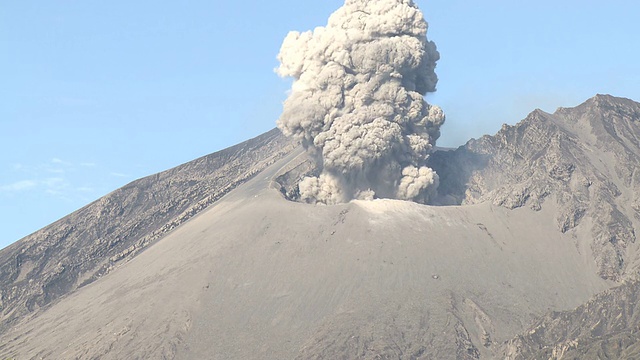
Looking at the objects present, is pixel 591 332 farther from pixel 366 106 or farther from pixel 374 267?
pixel 366 106

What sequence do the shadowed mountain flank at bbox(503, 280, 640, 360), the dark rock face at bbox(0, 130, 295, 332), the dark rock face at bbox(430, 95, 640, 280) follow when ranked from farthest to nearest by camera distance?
the dark rock face at bbox(0, 130, 295, 332) → the dark rock face at bbox(430, 95, 640, 280) → the shadowed mountain flank at bbox(503, 280, 640, 360)

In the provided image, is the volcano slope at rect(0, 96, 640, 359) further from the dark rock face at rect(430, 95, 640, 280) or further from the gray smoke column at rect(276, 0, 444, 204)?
the gray smoke column at rect(276, 0, 444, 204)

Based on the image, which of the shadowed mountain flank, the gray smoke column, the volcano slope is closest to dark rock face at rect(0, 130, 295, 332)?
the volcano slope

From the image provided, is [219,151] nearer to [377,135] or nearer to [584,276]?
[377,135]

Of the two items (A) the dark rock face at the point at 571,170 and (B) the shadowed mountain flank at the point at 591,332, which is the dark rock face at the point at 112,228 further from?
(B) the shadowed mountain flank at the point at 591,332

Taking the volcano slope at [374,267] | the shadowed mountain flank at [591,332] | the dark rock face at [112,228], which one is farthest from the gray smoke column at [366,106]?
the shadowed mountain flank at [591,332]

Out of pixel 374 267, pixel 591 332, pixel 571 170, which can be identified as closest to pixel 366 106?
pixel 374 267

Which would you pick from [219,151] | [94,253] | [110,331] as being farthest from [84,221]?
[110,331]
